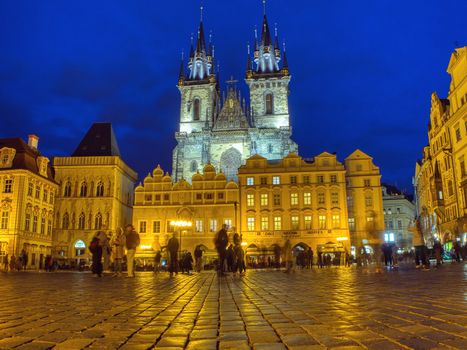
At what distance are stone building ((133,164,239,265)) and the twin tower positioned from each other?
34.8 feet

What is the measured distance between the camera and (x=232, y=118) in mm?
69250

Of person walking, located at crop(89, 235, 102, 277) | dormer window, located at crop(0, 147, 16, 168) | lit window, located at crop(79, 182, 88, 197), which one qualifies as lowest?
person walking, located at crop(89, 235, 102, 277)

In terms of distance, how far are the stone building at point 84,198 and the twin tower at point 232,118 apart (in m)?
12.5

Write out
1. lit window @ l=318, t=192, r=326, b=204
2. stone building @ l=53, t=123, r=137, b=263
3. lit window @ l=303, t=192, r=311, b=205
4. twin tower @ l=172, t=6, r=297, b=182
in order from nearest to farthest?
lit window @ l=318, t=192, r=326, b=204, lit window @ l=303, t=192, r=311, b=205, stone building @ l=53, t=123, r=137, b=263, twin tower @ l=172, t=6, r=297, b=182

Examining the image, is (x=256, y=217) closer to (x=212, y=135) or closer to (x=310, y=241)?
(x=310, y=241)

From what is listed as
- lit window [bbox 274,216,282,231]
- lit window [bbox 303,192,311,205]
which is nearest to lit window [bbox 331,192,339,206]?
lit window [bbox 303,192,311,205]

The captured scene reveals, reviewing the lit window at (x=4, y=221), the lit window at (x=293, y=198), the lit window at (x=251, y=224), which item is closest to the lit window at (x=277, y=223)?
the lit window at (x=293, y=198)

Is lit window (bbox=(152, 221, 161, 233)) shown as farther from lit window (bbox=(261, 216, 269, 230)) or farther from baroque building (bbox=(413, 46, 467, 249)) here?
baroque building (bbox=(413, 46, 467, 249))

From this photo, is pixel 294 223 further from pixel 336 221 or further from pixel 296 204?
pixel 336 221

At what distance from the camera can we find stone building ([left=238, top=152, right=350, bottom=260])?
5041 centimetres

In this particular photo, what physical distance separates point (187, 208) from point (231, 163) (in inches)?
597

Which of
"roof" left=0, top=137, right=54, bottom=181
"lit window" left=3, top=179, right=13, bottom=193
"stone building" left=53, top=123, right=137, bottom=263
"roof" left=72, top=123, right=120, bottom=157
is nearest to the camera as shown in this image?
"lit window" left=3, top=179, right=13, bottom=193

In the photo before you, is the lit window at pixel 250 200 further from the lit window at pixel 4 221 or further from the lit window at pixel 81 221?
the lit window at pixel 4 221

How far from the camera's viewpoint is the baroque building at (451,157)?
3719 centimetres
